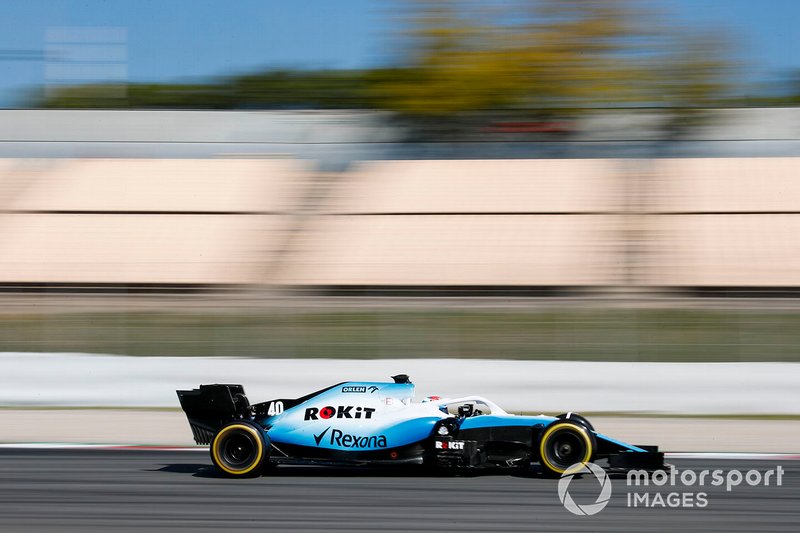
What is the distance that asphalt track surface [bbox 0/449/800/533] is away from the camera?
18.7 ft

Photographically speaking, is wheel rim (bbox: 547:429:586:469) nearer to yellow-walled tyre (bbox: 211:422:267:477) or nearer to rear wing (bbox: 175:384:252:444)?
yellow-walled tyre (bbox: 211:422:267:477)

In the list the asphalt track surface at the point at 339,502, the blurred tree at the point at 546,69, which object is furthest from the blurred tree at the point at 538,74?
the asphalt track surface at the point at 339,502

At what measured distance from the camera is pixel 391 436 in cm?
716

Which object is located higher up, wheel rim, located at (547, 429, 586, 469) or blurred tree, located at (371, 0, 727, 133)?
blurred tree, located at (371, 0, 727, 133)

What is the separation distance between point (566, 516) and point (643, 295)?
11062 mm

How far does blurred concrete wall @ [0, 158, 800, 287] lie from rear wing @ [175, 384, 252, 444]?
373 inches

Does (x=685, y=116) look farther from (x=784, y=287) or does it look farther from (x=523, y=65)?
(x=784, y=287)

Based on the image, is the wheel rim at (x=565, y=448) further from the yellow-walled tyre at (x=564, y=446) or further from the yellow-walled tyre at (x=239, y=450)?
the yellow-walled tyre at (x=239, y=450)

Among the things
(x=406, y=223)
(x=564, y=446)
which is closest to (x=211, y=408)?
(x=564, y=446)

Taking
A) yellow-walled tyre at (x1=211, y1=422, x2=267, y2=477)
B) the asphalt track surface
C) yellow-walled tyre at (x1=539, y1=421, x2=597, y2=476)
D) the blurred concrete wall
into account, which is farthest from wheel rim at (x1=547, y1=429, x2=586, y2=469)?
the blurred concrete wall

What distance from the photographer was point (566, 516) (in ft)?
19.4

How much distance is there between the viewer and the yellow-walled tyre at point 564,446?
22.7 feet

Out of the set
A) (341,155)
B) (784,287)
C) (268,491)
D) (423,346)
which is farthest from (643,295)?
(268,491)

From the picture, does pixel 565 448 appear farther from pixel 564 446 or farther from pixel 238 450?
pixel 238 450
